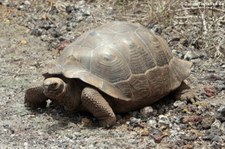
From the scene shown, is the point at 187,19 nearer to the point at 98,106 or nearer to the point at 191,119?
the point at 191,119

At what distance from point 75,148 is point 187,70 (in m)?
1.35

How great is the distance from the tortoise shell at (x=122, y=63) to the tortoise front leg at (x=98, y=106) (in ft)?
0.22

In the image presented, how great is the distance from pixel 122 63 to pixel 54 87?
1.81ft

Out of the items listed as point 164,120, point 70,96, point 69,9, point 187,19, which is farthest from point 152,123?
point 69,9

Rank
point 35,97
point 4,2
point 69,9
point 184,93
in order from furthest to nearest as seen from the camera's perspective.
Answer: point 4,2 < point 69,9 < point 184,93 < point 35,97

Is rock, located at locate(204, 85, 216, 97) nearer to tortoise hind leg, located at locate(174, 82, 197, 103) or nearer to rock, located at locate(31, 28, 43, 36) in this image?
tortoise hind leg, located at locate(174, 82, 197, 103)

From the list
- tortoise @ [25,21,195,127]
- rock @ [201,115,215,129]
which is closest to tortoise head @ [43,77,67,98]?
tortoise @ [25,21,195,127]

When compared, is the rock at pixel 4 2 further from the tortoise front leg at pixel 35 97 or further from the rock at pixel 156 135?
the rock at pixel 156 135

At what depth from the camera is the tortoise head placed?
4211 mm

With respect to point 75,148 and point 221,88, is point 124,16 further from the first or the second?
point 75,148

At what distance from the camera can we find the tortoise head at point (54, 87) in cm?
421

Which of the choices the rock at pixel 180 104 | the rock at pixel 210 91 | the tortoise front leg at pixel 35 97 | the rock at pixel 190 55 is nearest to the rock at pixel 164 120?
the rock at pixel 180 104

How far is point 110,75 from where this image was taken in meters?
4.30

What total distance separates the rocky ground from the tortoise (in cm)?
14
